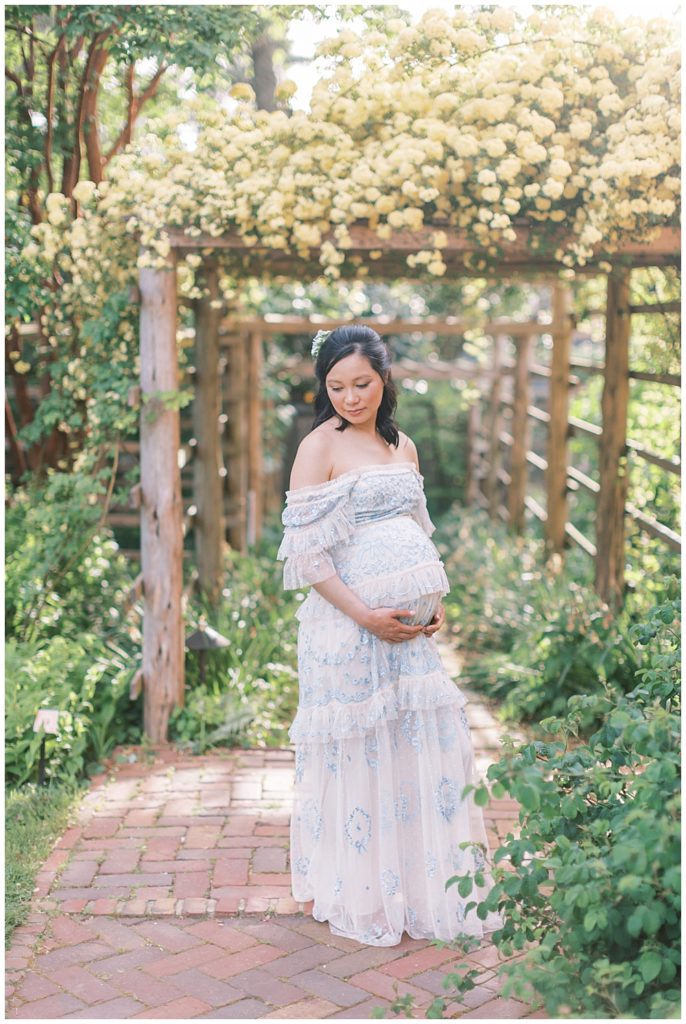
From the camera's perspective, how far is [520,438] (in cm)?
941

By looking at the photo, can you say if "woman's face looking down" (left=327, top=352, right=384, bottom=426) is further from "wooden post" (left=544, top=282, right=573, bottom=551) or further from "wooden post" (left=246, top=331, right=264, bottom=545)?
"wooden post" (left=246, top=331, right=264, bottom=545)

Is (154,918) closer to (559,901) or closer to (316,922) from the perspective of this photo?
(316,922)

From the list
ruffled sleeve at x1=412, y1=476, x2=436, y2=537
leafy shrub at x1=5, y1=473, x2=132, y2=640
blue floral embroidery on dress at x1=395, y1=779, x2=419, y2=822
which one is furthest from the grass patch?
ruffled sleeve at x1=412, y1=476, x2=436, y2=537

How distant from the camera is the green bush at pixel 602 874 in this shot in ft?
7.29

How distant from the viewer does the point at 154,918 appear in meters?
3.41

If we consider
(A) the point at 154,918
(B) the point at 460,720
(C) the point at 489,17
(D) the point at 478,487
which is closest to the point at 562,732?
(B) the point at 460,720

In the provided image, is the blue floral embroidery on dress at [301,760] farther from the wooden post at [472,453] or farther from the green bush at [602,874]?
the wooden post at [472,453]

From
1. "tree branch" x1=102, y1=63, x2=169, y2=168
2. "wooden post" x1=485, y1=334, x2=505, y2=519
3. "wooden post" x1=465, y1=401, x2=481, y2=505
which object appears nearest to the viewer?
"tree branch" x1=102, y1=63, x2=169, y2=168

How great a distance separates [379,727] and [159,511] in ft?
7.19

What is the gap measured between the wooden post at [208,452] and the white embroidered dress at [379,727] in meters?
3.42

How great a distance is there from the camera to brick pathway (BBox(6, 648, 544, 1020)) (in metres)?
2.89

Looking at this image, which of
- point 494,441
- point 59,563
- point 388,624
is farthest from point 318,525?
point 494,441

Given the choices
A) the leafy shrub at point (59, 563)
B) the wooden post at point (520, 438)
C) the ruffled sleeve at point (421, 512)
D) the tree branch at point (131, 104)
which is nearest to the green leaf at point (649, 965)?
the ruffled sleeve at point (421, 512)

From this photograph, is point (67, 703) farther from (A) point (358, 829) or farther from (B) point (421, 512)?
(B) point (421, 512)
